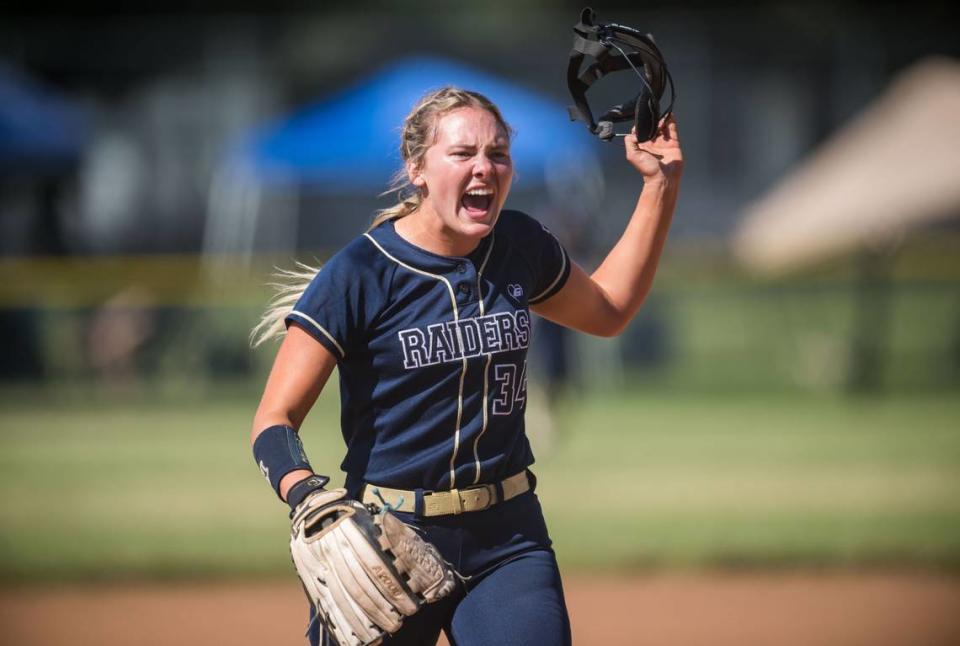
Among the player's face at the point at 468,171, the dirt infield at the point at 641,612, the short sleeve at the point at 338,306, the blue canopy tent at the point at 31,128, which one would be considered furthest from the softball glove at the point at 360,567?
the blue canopy tent at the point at 31,128

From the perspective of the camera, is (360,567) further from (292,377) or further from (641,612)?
(641,612)

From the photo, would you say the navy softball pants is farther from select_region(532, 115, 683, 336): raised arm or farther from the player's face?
the player's face

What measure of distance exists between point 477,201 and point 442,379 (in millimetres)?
413

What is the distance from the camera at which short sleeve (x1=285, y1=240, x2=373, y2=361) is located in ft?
9.98

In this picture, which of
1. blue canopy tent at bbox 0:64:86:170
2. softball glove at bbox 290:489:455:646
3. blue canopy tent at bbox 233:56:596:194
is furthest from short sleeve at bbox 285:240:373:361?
blue canopy tent at bbox 0:64:86:170

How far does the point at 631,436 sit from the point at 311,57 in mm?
9978

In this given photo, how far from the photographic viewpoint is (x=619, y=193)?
58.5 feet

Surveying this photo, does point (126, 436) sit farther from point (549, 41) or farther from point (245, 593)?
point (549, 41)

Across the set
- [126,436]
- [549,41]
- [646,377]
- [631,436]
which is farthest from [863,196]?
[126,436]

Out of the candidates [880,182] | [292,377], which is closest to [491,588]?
[292,377]

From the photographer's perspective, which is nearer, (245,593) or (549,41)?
(245,593)

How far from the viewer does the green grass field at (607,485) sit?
24.7ft

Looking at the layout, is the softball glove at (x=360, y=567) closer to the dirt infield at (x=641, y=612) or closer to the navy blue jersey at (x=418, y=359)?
the navy blue jersey at (x=418, y=359)

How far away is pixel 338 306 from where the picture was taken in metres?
3.05
